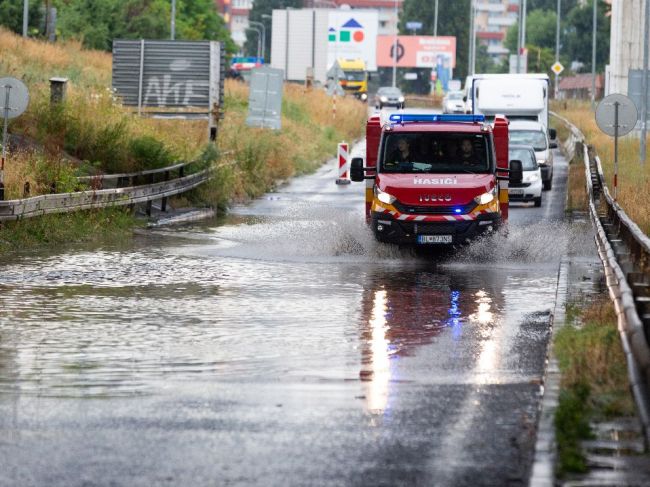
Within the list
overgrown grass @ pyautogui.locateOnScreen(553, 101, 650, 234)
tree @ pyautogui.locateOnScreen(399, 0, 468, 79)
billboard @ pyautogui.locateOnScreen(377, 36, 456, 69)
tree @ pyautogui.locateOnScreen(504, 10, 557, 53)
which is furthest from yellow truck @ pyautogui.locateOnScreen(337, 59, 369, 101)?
tree @ pyautogui.locateOnScreen(504, 10, 557, 53)

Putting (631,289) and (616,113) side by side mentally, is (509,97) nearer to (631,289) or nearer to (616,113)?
(616,113)

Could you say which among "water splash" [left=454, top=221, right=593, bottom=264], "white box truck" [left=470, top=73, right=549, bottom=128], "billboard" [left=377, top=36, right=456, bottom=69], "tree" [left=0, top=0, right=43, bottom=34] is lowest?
"water splash" [left=454, top=221, right=593, bottom=264]

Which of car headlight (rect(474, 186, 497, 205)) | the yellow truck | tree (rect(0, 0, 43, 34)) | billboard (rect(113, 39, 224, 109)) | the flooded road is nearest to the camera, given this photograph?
the flooded road

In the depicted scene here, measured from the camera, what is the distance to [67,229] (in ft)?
84.4

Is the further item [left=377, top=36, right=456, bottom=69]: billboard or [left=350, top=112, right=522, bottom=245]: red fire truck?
[left=377, top=36, right=456, bottom=69]: billboard

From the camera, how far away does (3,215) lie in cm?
2373

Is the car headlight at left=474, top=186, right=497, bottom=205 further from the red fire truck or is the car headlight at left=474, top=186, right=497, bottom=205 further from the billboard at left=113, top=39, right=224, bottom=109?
the billboard at left=113, top=39, right=224, bottom=109

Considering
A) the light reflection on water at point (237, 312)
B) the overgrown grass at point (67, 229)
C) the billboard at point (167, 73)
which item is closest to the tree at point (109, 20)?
the billboard at point (167, 73)

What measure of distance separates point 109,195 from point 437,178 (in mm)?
6899

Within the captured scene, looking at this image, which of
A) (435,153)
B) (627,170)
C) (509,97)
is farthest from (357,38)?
(435,153)

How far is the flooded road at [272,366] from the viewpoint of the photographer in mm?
8711

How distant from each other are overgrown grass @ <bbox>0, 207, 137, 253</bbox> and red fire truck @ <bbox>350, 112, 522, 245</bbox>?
15.1ft

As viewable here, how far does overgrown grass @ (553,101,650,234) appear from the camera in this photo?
1008 inches

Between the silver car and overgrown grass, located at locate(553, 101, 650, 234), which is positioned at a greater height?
the silver car
